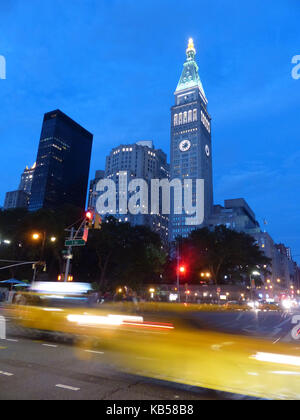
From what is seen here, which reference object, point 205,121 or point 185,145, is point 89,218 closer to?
point 185,145

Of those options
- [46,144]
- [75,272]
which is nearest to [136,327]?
[75,272]

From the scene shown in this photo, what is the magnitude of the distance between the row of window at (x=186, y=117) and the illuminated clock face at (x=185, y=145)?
17.3 meters

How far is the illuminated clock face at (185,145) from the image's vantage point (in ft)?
564

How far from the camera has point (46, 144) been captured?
18138 centimetres

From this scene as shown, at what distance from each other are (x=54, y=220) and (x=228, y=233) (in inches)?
1810

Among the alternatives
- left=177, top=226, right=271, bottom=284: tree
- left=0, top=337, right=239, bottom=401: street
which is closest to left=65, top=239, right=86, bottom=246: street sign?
left=0, top=337, right=239, bottom=401: street

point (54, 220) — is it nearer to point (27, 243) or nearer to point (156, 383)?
point (27, 243)

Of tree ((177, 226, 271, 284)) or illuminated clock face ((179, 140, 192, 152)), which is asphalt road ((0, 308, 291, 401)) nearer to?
tree ((177, 226, 271, 284))

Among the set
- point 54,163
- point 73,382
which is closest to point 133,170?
point 54,163

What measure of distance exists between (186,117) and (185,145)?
2367 centimetres

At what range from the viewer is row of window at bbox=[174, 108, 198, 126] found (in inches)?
7185

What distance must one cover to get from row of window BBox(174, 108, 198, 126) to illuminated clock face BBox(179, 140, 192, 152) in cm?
1728

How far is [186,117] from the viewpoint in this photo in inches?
7283

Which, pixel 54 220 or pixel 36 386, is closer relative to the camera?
pixel 36 386
